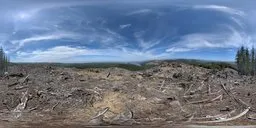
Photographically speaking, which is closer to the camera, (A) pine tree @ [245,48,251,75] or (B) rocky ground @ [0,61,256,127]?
(B) rocky ground @ [0,61,256,127]

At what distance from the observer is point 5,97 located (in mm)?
39688

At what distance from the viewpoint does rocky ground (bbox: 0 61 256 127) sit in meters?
33.4

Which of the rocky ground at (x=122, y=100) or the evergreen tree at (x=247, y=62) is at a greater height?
the evergreen tree at (x=247, y=62)

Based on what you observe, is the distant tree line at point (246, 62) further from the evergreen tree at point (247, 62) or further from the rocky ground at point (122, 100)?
the rocky ground at point (122, 100)

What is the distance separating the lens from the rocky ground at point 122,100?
33.4 metres

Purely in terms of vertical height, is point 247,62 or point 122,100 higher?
point 247,62

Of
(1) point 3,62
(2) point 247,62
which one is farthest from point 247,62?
(1) point 3,62

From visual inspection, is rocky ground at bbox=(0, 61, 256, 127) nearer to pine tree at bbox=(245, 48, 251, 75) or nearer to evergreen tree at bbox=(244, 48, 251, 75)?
pine tree at bbox=(245, 48, 251, 75)

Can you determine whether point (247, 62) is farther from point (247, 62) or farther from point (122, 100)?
point (122, 100)

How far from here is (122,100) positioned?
37812 millimetres

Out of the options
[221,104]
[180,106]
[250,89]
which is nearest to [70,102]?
[180,106]

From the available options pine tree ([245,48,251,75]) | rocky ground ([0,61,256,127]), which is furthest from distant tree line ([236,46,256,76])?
rocky ground ([0,61,256,127])

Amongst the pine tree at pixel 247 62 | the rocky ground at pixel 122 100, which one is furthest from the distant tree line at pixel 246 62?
the rocky ground at pixel 122 100

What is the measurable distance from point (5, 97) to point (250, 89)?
20821mm
